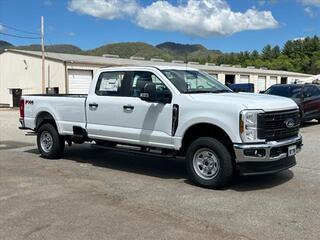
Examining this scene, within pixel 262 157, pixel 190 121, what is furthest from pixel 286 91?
pixel 262 157

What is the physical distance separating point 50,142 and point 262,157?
554 cm

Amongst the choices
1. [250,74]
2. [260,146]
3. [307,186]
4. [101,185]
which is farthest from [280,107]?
[250,74]

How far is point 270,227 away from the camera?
573cm

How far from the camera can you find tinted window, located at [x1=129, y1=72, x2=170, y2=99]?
28.5 feet

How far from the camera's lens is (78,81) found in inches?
1644

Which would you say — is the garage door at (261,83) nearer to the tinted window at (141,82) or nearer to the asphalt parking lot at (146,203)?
the asphalt parking lot at (146,203)

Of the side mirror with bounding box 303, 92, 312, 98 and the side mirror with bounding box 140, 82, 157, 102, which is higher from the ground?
the side mirror with bounding box 140, 82, 157, 102

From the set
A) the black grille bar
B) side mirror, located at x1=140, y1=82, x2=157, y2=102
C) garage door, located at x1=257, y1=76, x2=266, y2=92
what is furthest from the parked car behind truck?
garage door, located at x1=257, y1=76, x2=266, y2=92

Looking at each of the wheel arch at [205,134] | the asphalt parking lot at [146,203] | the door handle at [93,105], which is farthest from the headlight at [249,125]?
the door handle at [93,105]

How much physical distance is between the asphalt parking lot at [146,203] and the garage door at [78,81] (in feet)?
103

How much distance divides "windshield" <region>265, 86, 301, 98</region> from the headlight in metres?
11.3

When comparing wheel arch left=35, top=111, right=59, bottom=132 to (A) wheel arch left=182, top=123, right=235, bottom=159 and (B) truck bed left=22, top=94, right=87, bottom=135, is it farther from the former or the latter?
(A) wheel arch left=182, top=123, right=235, bottom=159

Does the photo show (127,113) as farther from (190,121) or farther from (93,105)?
(190,121)

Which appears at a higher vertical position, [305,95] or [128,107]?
[305,95]
